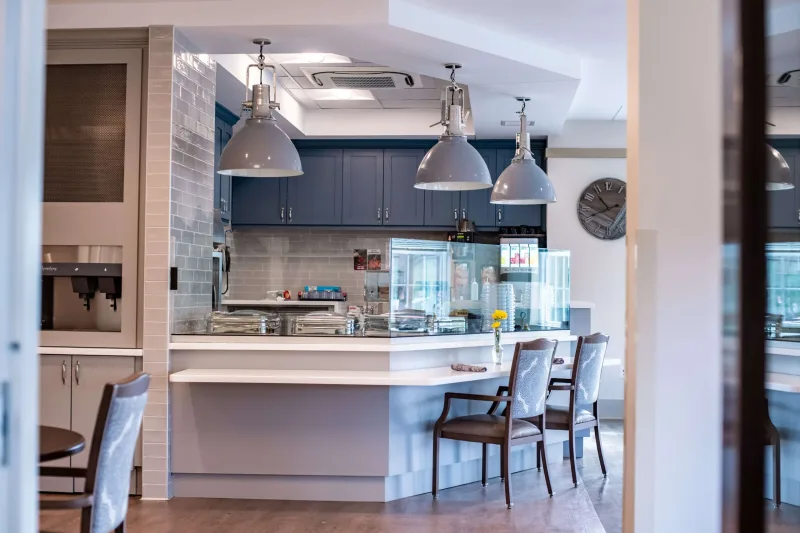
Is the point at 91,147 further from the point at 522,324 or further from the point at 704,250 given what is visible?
the point at 704,250

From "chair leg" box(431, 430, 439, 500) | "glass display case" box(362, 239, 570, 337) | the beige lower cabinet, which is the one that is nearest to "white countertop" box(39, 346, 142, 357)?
the beige lower cabinet

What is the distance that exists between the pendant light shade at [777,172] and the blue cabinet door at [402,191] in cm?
736

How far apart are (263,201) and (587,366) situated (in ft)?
14.0

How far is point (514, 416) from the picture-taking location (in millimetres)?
4535

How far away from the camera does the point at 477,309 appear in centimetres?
522

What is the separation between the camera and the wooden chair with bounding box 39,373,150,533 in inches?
95.6

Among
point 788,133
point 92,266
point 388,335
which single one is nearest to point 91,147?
point 92,266

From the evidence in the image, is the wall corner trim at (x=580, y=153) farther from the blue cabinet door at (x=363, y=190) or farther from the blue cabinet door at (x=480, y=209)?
the blue cabinet door at (x=363, y=190)

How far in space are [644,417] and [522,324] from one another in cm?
287

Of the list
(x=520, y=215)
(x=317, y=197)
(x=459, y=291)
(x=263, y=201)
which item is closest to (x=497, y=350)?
(x=459, y=291)

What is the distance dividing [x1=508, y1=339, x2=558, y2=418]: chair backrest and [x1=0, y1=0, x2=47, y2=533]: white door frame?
3.39 m

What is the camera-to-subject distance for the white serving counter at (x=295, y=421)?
4.54 m

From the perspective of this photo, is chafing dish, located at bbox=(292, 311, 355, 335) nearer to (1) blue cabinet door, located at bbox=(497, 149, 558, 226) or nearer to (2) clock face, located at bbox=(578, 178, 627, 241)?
(1) blue cabinet door, located at bbox=(497, 149, 558, 226)

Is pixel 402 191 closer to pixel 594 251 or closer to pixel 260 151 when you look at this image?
pixel 594 251
